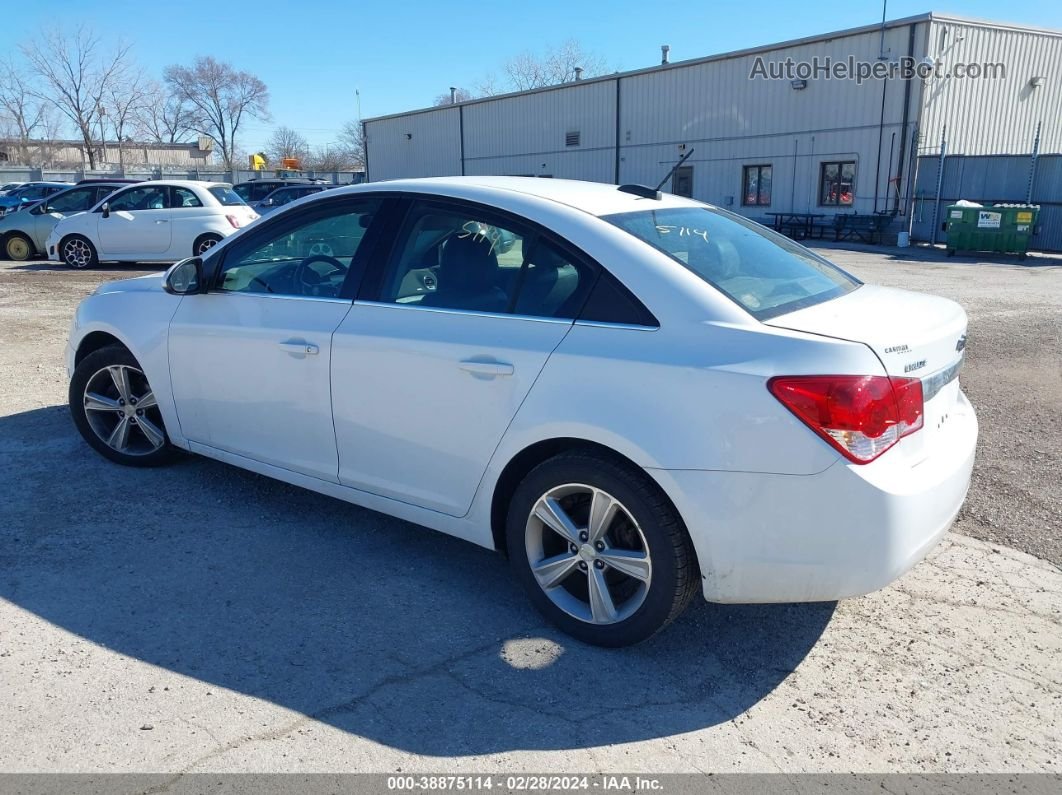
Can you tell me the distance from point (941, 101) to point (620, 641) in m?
26.5

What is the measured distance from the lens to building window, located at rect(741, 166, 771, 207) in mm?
29234

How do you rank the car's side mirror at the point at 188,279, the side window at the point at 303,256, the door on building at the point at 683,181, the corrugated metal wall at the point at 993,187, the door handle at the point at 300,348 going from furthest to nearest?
the door on building at the point at 683,181, the corrugated metal wall at the point at 993,187, the car's side mirror at the point at 188,279, the side window at the point at 303,256, the door handle at the point at 300,348

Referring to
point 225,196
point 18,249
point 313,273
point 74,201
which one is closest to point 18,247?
point 18,249

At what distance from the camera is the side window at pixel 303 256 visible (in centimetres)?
394

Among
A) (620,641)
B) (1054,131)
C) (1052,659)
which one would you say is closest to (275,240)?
(620,641)

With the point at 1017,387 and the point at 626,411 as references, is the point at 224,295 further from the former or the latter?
the point at 1017,387

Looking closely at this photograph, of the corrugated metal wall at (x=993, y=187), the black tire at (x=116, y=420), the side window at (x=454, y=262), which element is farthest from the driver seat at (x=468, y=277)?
the corrugated metal wall at (x=993, y=187)

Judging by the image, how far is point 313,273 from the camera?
4121 millimetres

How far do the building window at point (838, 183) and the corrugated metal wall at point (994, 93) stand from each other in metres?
2.42

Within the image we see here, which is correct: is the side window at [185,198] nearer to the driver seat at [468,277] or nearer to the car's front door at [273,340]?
the car's front door at [273,340]

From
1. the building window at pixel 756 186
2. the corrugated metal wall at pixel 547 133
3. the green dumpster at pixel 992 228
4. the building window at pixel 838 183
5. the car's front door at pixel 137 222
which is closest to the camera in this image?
the car's front door at pixel 137 222

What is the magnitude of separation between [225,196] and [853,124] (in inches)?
769

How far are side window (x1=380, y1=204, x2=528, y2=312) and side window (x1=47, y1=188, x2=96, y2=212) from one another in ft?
51.0

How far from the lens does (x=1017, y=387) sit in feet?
23.1
